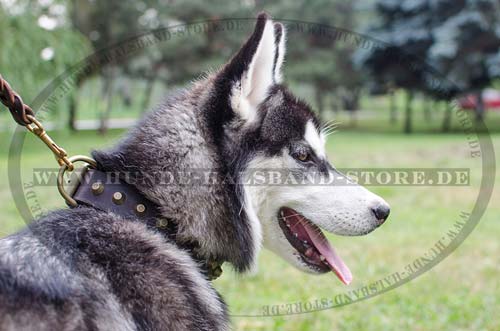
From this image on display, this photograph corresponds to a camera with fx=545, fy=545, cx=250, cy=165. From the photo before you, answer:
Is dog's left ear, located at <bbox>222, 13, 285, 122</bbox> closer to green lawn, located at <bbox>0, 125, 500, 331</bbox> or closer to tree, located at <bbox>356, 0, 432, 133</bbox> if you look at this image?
green lawn, located at <bbox>0, 125, 500, 331</bbox>

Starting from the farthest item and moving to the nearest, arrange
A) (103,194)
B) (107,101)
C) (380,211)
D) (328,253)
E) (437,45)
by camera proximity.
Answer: (107,101)
(437,45)
(328,253)
(380,211)
(103,194)

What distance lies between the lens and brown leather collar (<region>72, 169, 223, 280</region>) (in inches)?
80.0

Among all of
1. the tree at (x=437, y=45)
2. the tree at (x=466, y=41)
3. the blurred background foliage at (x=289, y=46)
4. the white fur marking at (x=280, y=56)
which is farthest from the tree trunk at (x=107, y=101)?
the white fur marking at (x=280, y=56)

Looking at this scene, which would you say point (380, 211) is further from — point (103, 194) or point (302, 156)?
point (103, 194)

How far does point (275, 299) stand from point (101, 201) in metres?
2.73

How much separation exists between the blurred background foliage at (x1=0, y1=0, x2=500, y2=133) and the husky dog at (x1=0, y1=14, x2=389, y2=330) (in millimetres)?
11155

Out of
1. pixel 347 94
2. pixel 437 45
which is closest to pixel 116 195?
pixel 437 45

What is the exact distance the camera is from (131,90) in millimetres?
27969

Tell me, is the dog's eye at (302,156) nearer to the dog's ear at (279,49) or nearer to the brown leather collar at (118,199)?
the dog's ear at (279,49)

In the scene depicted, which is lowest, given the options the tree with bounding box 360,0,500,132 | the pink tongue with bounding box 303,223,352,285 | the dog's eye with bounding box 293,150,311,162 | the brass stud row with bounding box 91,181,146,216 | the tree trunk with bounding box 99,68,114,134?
the pink tongue with bounding box 303,223,352,285

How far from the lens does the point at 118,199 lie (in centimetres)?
204

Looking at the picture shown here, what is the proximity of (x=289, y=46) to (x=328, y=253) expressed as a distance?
20390mm

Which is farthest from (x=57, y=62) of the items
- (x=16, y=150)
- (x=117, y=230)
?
(x=117, y=230)

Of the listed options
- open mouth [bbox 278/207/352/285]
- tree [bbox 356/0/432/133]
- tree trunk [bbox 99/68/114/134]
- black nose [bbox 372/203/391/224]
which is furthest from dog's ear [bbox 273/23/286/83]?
tree trunk [bbox 99/68/114/134]
